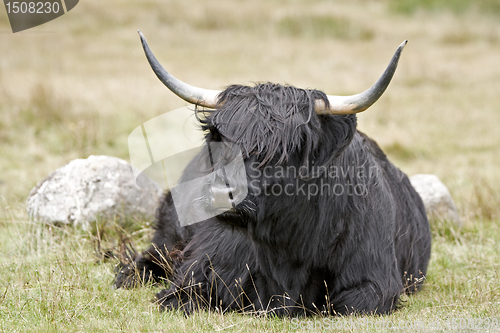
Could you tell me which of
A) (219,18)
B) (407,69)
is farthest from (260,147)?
(219,18)

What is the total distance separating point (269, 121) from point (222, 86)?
0.65 meters

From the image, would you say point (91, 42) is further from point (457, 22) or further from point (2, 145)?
point (457, 22)

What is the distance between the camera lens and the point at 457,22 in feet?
89.2

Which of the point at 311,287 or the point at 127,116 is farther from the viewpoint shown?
the point at 127,116

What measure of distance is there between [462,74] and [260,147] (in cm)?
1654

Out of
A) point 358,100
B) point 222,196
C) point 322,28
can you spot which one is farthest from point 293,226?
point 322,28

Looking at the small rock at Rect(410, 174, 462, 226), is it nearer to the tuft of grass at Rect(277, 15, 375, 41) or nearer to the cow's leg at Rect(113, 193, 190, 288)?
the cow's leg at Rect(113, 193, 190, 288)

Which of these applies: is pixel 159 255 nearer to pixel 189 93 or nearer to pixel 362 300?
pixel 189 93

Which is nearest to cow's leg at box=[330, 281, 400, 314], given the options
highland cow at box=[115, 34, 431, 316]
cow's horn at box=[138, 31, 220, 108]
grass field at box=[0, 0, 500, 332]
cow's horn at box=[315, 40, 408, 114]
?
highland cow at box=[115, 34, 431, 316]

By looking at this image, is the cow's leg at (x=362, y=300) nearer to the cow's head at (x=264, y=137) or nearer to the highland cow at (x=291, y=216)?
the highland cow at (x=291, y=216)

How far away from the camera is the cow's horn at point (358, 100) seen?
3.07 m

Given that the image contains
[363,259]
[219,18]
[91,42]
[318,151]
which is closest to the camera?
[318,151]

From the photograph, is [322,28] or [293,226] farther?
[322,28]

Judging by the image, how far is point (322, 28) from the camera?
25.8 meters
